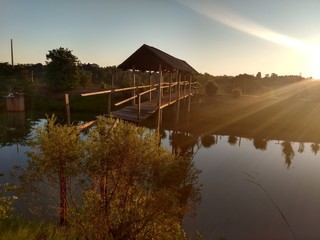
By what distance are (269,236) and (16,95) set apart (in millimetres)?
36351

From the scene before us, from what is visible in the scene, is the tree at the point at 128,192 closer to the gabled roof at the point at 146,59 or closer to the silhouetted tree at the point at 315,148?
the gabled roof at the point at 146,59

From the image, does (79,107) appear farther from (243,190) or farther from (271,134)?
(243,190)

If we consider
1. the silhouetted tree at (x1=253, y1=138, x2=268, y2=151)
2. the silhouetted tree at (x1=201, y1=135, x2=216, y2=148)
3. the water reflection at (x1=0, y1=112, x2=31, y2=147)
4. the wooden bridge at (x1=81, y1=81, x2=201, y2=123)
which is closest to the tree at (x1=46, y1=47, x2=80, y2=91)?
the water reflection at (x1=0, y1=112, x2=31, y2=147)

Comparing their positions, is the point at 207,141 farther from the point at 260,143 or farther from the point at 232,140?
the point at 260,143

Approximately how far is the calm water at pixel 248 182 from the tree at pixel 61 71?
16.6m

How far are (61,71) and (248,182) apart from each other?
1438 inches

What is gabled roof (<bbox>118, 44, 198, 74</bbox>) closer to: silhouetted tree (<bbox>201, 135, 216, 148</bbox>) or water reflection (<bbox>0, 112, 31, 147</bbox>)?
silhouetted tree (<bbox>201, 135, 216, 148</bbox>)

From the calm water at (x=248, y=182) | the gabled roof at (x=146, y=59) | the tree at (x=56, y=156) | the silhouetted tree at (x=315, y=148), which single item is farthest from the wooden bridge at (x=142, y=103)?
the silhouetted tree at (x=315, y=148)

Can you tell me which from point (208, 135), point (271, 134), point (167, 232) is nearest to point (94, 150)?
point (167, 232)

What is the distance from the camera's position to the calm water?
10633mm

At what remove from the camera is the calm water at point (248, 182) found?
1063 cm

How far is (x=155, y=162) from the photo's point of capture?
6.34m

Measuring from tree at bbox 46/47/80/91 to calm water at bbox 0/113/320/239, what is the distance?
54.4 ft

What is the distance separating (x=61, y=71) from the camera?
42.6m
